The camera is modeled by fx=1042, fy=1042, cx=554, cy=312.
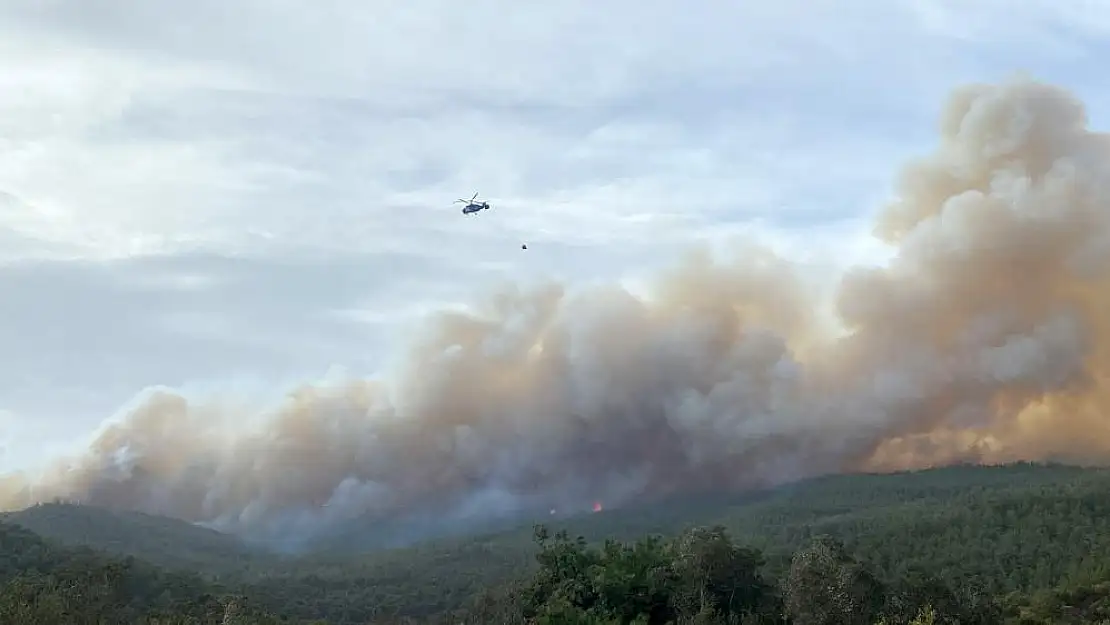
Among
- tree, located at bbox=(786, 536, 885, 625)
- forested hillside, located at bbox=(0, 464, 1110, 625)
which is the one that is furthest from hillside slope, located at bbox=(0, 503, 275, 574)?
tree, located at bbox=(786, 536, 885, 625)

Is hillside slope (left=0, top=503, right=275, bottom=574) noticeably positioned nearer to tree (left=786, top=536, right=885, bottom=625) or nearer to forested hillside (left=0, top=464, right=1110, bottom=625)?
forested hillside (left=0, top=464, right=1110, bottom=625)

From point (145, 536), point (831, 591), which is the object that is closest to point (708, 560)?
point (831, 591)

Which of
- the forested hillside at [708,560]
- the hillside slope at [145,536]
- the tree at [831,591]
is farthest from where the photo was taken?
the hillside slope at [145,536]

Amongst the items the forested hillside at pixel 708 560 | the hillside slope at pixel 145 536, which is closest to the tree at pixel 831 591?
the forested hillside at pixel 708 560

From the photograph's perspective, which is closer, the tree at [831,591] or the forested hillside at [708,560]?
the tree at [831,591]

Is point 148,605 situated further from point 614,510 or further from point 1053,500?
point 614,510

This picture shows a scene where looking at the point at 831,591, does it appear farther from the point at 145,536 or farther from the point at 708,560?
the point at 145,536

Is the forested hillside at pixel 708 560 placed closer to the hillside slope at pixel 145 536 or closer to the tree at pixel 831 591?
the tree at pixel 831 591

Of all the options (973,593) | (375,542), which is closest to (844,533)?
(973,593)
